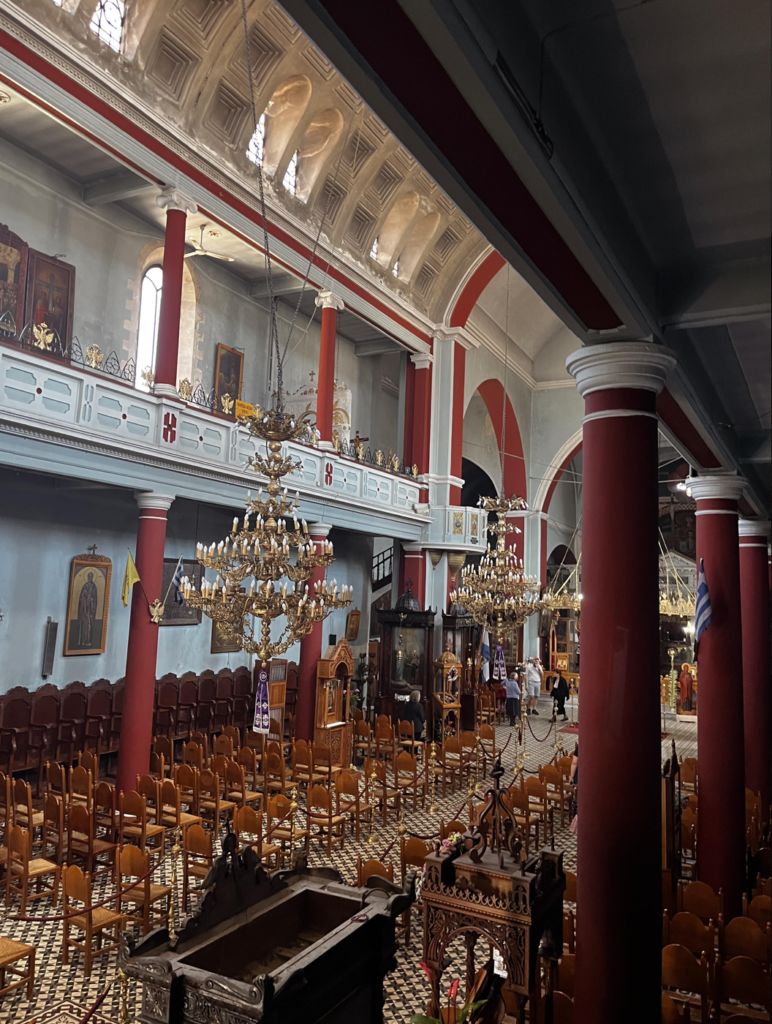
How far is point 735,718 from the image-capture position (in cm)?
717

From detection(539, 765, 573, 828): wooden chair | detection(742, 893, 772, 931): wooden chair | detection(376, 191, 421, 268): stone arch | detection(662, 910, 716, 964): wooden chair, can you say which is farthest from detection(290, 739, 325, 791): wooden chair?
detection(376, 191, 421, 268): stone arch

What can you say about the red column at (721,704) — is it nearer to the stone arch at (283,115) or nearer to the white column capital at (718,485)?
the white column capital at (718,485)

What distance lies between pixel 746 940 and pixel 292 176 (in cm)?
1354

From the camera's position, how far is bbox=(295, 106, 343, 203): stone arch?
13.9 m

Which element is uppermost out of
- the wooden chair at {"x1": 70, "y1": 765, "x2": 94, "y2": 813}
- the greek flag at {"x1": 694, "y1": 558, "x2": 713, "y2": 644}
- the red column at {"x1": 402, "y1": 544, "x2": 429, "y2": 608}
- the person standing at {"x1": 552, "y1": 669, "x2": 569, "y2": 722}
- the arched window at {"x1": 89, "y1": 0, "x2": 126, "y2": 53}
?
the arched window at {"x1": 89, "y1": 0, "x2": 126, "y2": 53}

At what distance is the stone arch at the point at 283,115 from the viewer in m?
12.9

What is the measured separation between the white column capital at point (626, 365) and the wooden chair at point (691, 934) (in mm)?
3840

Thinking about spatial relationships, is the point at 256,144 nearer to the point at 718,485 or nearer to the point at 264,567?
the point at 264,567

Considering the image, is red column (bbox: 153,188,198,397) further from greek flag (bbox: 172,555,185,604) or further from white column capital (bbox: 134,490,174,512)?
greek flag (bbox: 172,555,185,604)

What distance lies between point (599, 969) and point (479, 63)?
159 inches

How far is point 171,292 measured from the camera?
11.1 m

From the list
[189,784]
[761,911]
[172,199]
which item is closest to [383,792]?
[189,784]

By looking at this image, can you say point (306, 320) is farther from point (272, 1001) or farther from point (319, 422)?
point (272, 1001)

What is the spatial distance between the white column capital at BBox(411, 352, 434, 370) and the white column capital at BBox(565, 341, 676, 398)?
47.6 feet
